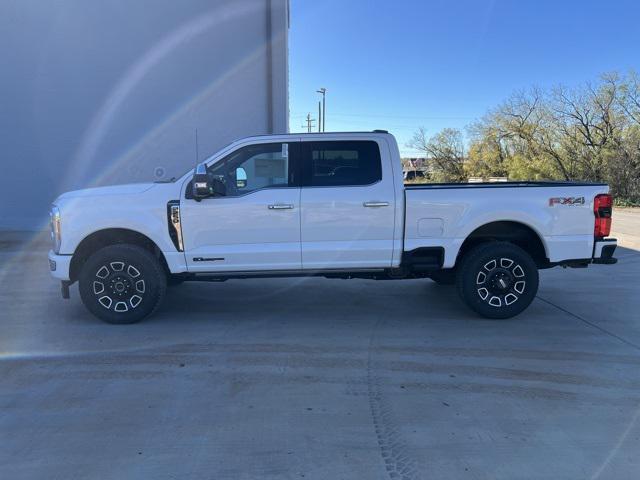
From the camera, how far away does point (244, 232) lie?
532 centimetres

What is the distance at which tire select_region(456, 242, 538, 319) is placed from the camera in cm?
548

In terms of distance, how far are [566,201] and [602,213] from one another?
0.43 meters

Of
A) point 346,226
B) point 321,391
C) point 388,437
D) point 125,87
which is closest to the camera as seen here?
point 388,437

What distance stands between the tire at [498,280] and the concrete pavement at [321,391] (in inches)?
7.5

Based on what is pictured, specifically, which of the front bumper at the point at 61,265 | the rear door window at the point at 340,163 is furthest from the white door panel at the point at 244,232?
the front bumper at the point at 61,265

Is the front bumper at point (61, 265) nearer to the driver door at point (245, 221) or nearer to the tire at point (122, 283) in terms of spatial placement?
the tire at point (122, 283)

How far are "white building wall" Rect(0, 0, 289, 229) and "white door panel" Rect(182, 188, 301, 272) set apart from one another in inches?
314

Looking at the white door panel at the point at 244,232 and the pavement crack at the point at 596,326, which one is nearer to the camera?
the pavement crack at the point at 596,326

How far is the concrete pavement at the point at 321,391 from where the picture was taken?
9.48 ft

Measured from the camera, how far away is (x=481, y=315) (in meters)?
5.59

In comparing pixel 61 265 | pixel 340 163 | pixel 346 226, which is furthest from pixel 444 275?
pixel 61 265

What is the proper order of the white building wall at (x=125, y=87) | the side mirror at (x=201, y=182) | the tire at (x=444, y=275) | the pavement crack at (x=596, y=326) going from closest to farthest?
the pavement crack at (x=596, y=326) → the side mirror at (x=201, y=182) → the tire at (x=444, y=275) → the white building wall at (x=125, y=87)

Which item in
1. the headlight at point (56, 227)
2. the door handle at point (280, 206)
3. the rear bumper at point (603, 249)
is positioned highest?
the door handle at point (280, 206)

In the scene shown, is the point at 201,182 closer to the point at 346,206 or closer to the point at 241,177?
the point at 241,177
